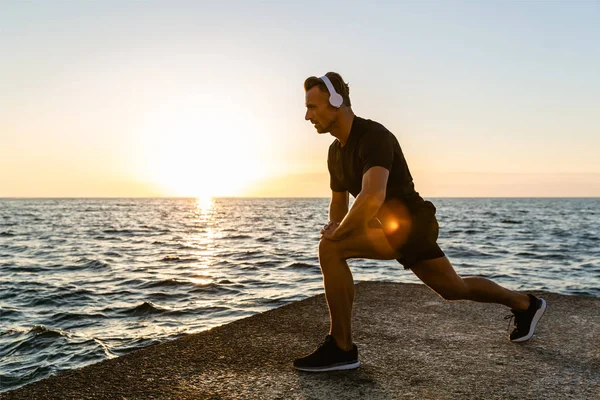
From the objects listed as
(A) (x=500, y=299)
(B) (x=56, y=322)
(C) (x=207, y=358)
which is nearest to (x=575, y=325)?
(A) (x=500, y=299)

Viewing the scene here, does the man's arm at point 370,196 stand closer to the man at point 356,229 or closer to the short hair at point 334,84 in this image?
the man at point 356,229

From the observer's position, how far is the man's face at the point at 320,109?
3.47 metres

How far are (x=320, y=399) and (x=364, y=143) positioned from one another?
152cm

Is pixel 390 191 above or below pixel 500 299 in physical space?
above

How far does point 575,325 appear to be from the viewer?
489 cm

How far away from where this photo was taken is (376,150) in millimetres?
3303

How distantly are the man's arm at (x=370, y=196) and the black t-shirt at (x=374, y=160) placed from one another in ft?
0.18

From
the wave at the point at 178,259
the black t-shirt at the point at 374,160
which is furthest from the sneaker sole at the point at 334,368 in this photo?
the wave at the point at 178,259

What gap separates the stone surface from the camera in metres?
3.21

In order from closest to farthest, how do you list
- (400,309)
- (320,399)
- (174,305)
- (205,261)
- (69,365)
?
(320,399), (400,309), (69,365), (174,305), (205,261)

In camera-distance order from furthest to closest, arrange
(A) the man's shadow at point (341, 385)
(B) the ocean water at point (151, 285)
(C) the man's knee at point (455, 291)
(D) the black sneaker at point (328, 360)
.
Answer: (B) the ocean water at point (151, 285), (C) the man's knee at point (455, 291), (D) the black sneaker at point (328, 360), (A) the man's shadow at point (341, 385)

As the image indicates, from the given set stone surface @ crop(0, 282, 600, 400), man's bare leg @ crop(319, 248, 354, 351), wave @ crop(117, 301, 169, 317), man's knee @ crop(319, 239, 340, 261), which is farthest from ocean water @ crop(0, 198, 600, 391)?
man's knee @ crop(319, 239, 340, 261)

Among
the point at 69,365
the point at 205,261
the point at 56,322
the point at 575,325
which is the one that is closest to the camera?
the point at 575,325

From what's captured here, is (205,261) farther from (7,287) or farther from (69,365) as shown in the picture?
(69,365)
